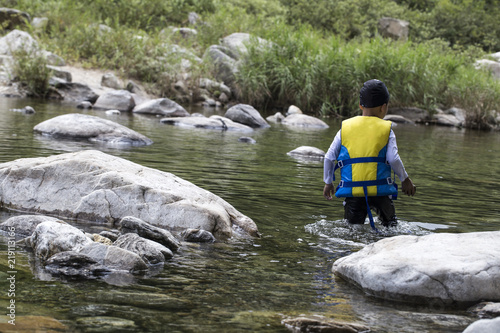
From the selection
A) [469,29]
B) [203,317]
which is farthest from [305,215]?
[469,29]

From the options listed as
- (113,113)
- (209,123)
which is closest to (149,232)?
(209,123)

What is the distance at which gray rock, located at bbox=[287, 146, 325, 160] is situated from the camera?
11.1 m

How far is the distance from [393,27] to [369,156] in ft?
113

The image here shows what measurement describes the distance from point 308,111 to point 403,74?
3.64m

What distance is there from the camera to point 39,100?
1797cm

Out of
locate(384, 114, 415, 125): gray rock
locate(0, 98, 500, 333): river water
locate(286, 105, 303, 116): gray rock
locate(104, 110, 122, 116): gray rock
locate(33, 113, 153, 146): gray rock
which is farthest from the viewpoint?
locate(384, 114, 415, 125): gray rock

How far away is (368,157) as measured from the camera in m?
5.39

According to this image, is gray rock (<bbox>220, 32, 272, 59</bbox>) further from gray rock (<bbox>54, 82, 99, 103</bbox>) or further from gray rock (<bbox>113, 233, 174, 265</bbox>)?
gray rock (<bbox>113, 233, 174, 265</bbox>)

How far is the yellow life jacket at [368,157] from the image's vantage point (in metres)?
5.38

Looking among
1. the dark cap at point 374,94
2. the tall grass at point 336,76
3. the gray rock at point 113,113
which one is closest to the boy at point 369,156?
the dark cap at point 374,94

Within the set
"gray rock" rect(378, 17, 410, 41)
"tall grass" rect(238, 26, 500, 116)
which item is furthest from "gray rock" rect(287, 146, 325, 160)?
"gray rock" rect(378, 17, 410, 41)

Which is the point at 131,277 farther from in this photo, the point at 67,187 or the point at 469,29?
the point at 469,29

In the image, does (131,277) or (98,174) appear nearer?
(131,277)

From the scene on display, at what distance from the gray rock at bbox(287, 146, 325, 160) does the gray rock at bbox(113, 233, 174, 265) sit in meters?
7.00
